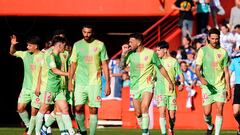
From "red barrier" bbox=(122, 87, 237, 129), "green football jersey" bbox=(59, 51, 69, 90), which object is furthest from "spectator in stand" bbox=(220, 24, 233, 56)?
"green football jersey" bbox=(59, 51, 69, 90)

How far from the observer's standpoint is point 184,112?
2895cm

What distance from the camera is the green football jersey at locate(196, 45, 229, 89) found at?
21.6 m

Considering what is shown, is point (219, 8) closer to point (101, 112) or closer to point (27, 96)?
point (101, 112)

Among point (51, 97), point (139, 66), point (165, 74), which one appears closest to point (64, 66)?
point (51, 97)

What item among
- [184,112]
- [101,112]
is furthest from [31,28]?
[184,112]

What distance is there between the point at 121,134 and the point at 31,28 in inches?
451

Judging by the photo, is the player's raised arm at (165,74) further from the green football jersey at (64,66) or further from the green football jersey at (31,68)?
the green football jersey at (31,68)

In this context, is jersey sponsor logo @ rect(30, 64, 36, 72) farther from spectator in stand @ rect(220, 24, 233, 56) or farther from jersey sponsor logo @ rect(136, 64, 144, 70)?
spectator in stand @ rect(220, 24, 233, 56)

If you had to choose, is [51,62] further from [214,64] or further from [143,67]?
[214,64]

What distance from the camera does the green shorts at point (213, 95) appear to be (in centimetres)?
2152

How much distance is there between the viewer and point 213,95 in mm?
21625

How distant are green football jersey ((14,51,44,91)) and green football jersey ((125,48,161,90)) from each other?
2319 millimetres

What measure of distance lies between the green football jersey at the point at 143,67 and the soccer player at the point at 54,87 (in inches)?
78.1

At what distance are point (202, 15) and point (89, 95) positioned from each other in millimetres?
12309
